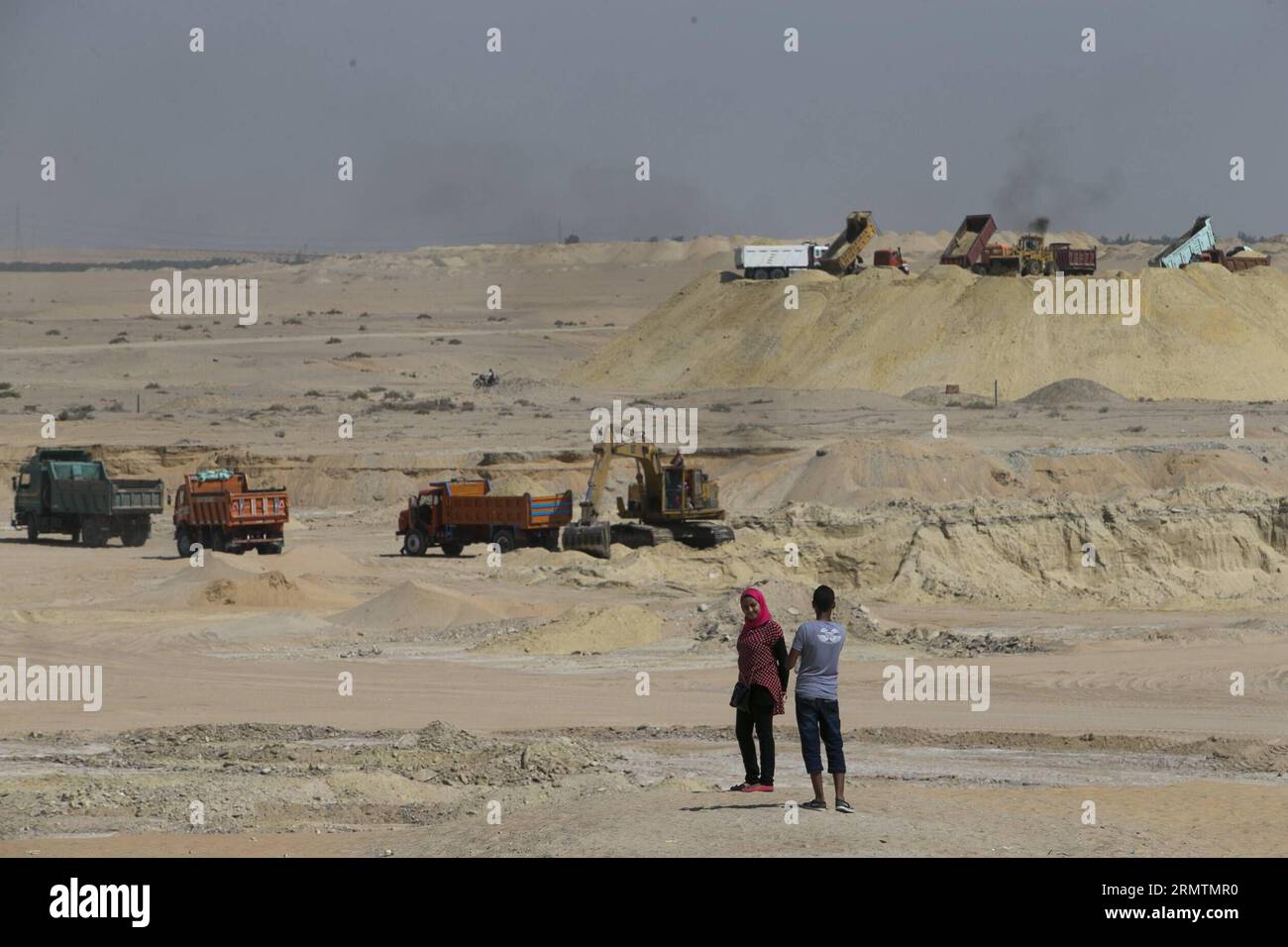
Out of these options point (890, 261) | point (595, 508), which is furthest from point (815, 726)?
point (890, 261)

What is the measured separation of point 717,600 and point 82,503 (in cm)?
1696

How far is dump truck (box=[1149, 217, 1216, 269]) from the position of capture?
67.8 m

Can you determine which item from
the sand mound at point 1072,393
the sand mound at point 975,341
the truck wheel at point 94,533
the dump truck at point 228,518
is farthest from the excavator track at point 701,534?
the sand mound at point 975,341

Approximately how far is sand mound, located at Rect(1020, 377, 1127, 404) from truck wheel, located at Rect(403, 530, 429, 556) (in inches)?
1066

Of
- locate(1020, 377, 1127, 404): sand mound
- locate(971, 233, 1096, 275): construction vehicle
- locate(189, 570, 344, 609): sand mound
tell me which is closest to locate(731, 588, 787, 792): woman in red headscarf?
locate(189, 570, 344, 609): sand mound

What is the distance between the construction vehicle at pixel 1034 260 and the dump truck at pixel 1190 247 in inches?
121

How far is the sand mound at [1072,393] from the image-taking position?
2239 inches

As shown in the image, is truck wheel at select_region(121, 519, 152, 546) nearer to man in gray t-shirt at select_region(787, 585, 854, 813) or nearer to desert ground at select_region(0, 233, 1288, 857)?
desert ground at select_region(0, 233, 1288, 857)

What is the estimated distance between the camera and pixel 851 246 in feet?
234

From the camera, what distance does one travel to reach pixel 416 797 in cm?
1435

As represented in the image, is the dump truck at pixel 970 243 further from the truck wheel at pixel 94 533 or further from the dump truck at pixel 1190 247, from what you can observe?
the truck wheel at pixel 94 533

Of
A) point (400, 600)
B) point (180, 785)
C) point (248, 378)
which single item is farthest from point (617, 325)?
point (180, 785)

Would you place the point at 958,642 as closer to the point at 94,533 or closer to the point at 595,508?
the point at 595,508

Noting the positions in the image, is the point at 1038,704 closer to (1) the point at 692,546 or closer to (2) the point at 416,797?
(2) the point at 416,797
